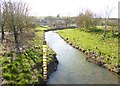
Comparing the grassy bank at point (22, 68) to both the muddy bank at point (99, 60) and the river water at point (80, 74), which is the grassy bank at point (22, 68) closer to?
the river water at point (80, 74)

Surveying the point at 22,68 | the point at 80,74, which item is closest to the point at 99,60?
the point at 80,74

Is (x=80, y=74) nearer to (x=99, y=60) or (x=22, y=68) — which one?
(x=99, y=60)

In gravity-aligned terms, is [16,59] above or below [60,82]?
above

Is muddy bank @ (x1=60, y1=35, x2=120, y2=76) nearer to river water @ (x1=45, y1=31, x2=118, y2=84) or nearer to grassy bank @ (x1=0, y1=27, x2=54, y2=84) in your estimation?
river water @ (x1=45, y1=31, x2=118, y2=84)

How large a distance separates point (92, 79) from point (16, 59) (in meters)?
7.75

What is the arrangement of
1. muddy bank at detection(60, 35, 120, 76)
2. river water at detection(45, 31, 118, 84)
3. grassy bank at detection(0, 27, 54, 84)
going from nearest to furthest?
grassy bank at detection(0, 27, 54, 84) → river water at detection(45, 31, 118, 84) → muddy bank at detection(60, 35, 120, 76)

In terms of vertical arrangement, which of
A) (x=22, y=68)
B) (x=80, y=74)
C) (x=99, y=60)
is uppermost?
(x=22, y=68)

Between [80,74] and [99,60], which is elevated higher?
[99,60]

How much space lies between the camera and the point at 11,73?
18.1m

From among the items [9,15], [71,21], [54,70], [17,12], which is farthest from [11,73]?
[71,21]

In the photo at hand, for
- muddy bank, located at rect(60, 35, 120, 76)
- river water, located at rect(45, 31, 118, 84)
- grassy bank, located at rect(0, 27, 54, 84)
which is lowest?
river water, located at rect(45, 31, 118, 84)

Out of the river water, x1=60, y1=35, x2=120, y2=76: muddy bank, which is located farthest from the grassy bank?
x1=60, y1=35, x2=120, y2=76: muddy bank

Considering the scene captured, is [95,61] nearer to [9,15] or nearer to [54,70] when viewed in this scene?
[54,70]

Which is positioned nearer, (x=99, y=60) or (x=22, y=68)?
(x=22, y=68)
